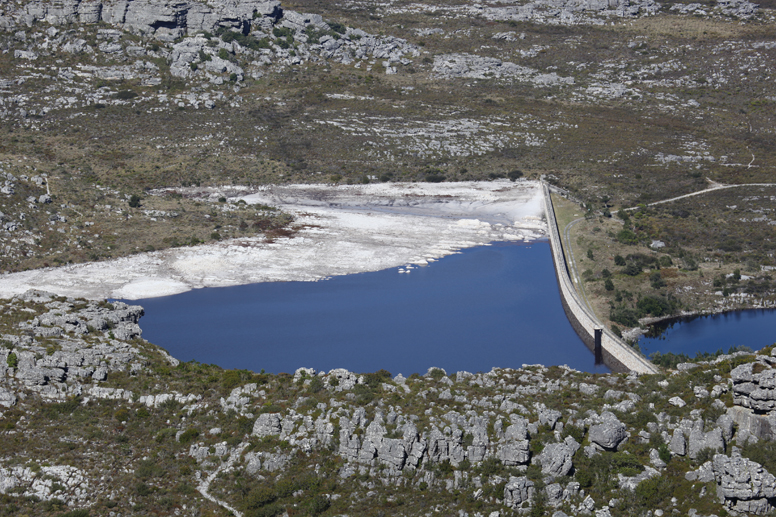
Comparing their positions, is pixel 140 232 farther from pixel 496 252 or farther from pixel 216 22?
pixel 216 22

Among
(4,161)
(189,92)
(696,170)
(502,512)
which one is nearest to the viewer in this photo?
(502,512)

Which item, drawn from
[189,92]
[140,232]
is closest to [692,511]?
[140,232]

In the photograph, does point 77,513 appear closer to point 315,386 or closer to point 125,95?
point 315,386

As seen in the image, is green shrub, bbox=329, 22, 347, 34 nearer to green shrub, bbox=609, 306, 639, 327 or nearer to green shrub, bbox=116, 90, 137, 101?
green shrub, bbox=116, 90, 137, 101

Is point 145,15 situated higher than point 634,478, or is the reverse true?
point 145,15

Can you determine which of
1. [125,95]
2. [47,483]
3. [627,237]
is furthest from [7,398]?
[125,95]

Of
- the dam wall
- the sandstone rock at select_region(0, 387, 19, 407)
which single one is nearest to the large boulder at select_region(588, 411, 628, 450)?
the dam wall

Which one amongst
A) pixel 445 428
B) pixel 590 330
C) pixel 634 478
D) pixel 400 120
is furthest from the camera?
pixel 400 120
